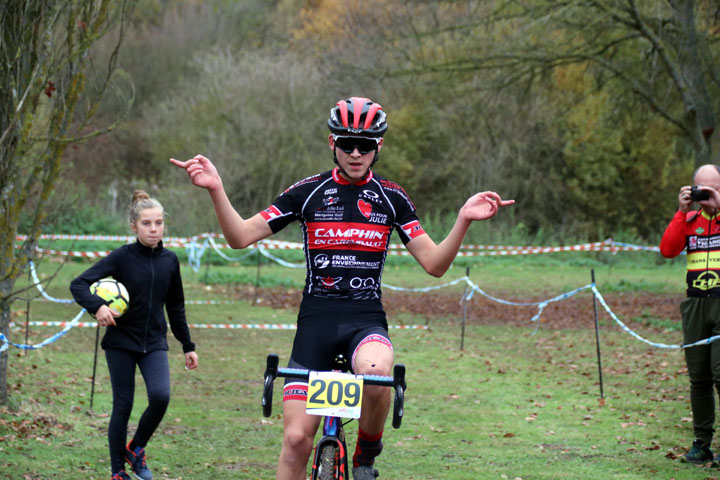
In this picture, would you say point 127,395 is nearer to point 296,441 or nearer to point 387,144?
point 296,441

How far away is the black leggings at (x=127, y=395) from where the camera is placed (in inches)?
242

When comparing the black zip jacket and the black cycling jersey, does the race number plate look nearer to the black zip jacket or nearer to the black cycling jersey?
the black cycling jersey

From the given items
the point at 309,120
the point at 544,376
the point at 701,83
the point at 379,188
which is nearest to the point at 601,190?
the point at 309,120

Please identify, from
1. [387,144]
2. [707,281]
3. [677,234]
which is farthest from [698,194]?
[387,144]

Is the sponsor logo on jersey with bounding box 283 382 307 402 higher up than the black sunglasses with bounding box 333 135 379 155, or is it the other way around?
the black sunglasses with bounding box 333 135 379 155

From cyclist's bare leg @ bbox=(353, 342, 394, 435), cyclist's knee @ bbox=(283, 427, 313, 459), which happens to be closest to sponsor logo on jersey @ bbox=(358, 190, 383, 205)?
cyclist's bare leg @ bbox=(353, 342, 394, 435)

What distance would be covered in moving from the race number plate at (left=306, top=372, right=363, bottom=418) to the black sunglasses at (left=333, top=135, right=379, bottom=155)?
1264 mm

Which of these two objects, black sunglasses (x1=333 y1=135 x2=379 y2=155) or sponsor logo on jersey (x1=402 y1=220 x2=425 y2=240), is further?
sponsor logo on jersey (x1=402 y1=220 x2=425 y2=240)

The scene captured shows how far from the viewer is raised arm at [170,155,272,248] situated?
4.45m

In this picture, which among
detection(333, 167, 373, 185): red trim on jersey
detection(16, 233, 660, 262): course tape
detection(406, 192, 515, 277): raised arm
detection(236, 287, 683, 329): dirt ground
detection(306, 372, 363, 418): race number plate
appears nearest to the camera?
detection(306, 372, 363, 418): race number plate

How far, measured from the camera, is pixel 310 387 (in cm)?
418

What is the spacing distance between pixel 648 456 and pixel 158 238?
15.0 ft

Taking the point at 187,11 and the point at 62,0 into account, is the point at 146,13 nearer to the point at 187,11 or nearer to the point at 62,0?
the point at 187,11

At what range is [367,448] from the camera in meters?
4.61
